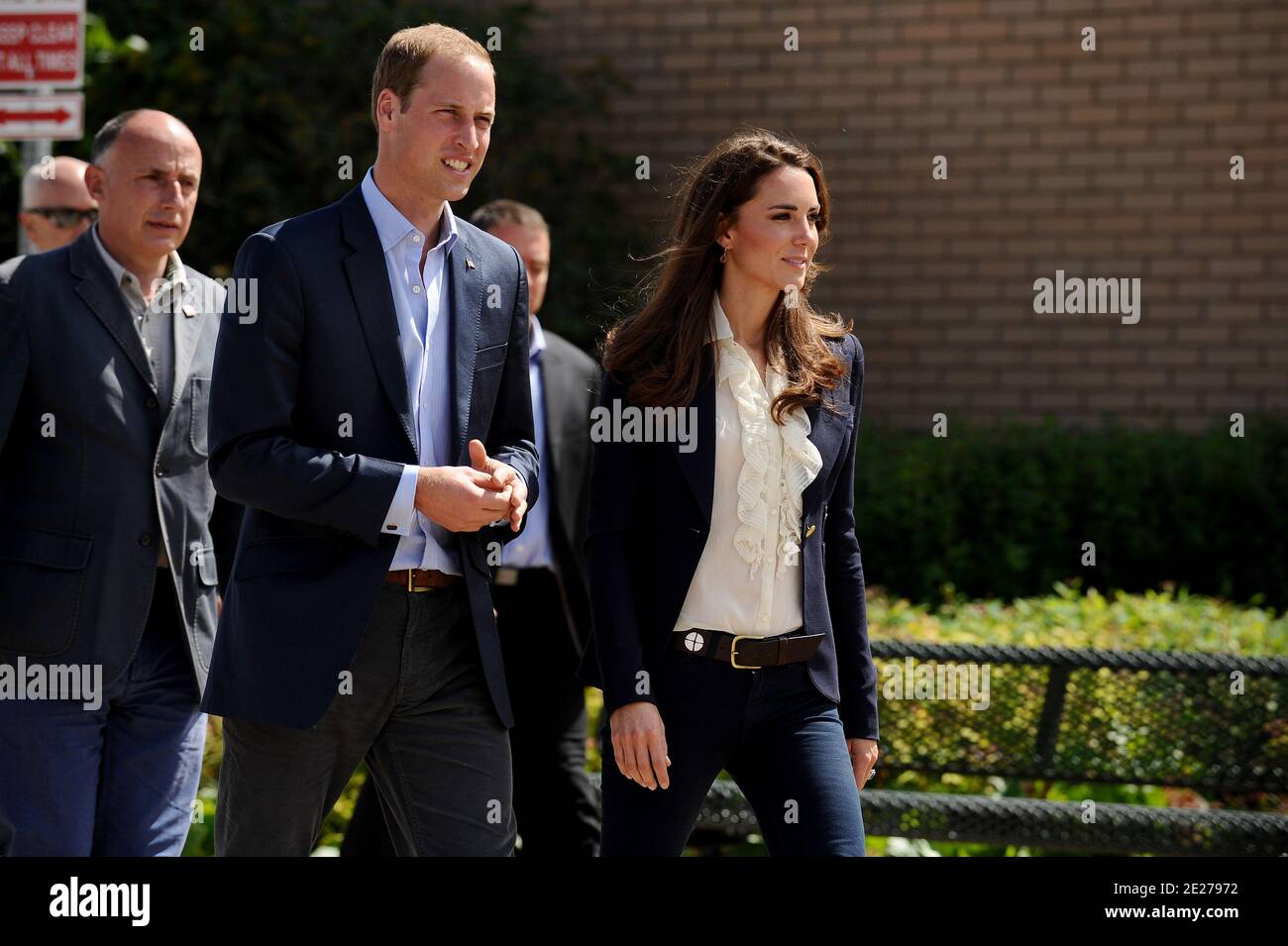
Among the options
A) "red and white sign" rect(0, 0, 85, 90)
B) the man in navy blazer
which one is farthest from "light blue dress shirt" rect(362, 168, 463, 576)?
"red and white sign" rect(0, 0, 85, 90)

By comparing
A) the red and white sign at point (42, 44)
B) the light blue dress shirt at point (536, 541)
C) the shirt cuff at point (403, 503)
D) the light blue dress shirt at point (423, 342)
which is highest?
the red and white sign at point (42, 44)

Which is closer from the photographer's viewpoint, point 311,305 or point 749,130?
point 311,305

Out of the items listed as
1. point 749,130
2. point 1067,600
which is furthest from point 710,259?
point 1067,600

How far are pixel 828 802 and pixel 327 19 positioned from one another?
7723 mm

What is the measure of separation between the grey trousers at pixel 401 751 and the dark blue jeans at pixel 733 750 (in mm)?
295

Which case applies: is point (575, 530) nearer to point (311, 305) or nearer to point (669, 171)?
point (311, 305)

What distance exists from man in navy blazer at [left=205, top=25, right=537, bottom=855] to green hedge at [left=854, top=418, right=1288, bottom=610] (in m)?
4.74

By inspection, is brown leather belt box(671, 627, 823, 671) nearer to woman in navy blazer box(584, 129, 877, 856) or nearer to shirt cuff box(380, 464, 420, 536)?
woman in navy blazer box(584, 129, 877, 856)

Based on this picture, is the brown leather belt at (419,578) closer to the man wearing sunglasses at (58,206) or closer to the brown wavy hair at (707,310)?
the brown wavy hair at (707,310)

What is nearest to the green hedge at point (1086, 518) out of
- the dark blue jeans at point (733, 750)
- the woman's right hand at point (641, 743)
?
the dark blue jeans at point (733, 750)

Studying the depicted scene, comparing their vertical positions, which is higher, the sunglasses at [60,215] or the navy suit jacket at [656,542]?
the sunglasses at [60,215]

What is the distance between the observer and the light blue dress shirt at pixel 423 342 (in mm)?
3227

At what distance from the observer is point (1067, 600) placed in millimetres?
6883

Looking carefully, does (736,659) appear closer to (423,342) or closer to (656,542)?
(656,542)
